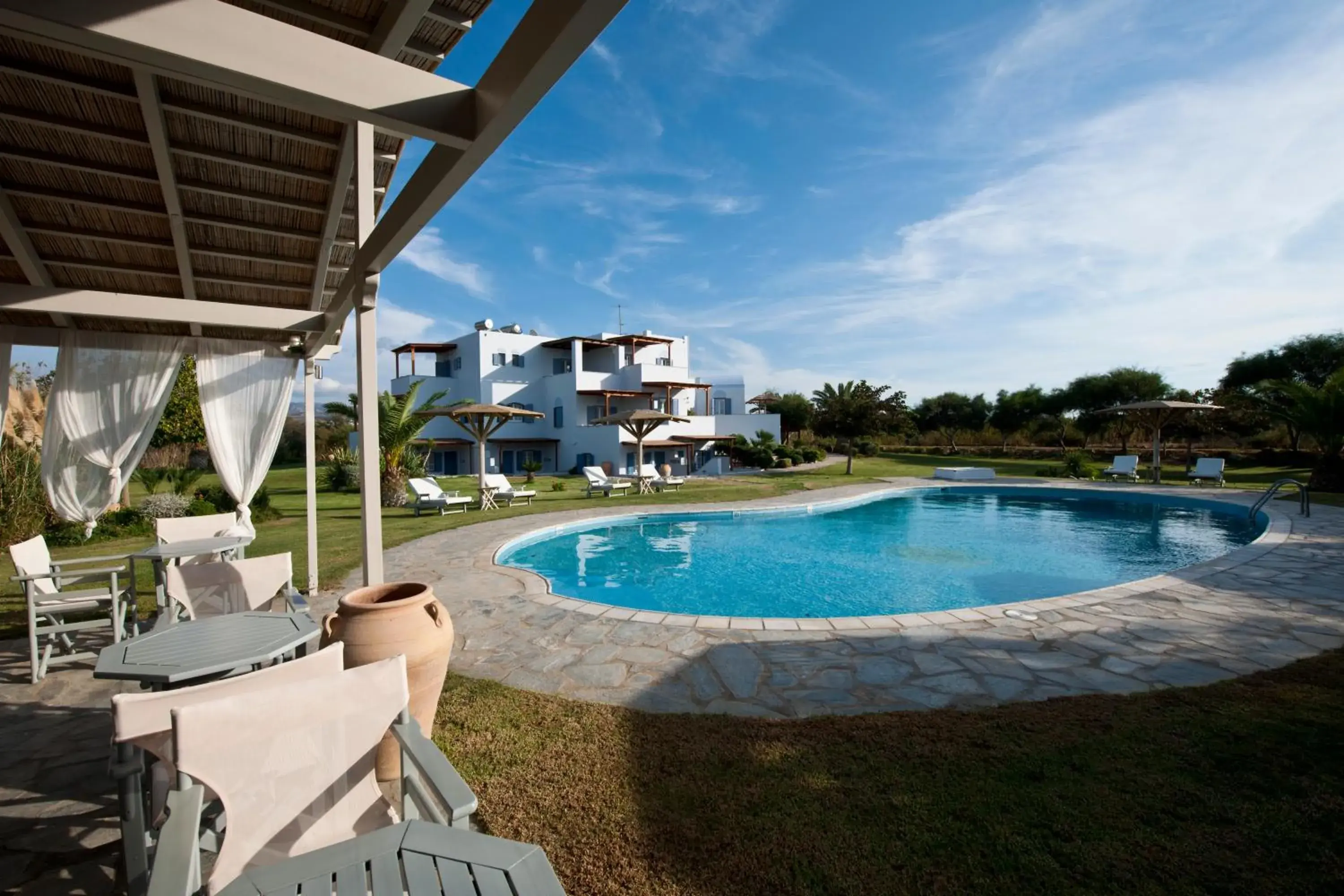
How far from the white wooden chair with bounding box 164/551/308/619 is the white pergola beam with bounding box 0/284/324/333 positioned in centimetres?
275

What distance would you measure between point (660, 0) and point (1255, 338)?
1782 inches

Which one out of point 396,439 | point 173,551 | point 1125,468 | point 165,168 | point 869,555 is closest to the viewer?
point 165,168

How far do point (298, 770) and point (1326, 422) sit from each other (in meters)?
25.3

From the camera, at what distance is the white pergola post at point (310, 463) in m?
6.81

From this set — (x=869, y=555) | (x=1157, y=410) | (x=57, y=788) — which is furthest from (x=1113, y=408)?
(x=57, y=788)

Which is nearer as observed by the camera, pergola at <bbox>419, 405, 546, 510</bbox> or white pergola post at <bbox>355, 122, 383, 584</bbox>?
white pergola post at <bbox>355, 122, 383, 584</bbox>

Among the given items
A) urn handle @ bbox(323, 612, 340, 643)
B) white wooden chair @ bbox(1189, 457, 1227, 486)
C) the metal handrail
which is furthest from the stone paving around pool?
white wooden chair @ bbox(1189, 457, 1227, 486)

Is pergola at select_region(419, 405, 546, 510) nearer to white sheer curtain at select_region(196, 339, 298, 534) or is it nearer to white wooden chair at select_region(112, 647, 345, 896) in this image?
white sheer curtain at select_region(196, 339, 298, 534)

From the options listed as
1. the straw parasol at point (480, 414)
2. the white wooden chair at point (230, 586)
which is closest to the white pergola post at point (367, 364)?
the white wooden chair at point (230, 586)

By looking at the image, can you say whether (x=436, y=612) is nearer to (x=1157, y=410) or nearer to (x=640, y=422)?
(x=640, y=422)

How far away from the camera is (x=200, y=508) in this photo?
1189cm

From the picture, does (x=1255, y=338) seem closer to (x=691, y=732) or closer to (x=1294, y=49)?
(x=1294, y=49)

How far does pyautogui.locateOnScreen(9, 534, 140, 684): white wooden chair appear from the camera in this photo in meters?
4.35

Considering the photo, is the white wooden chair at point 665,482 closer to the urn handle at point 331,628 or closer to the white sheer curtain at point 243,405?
the white sheer curtain at point 243,405
